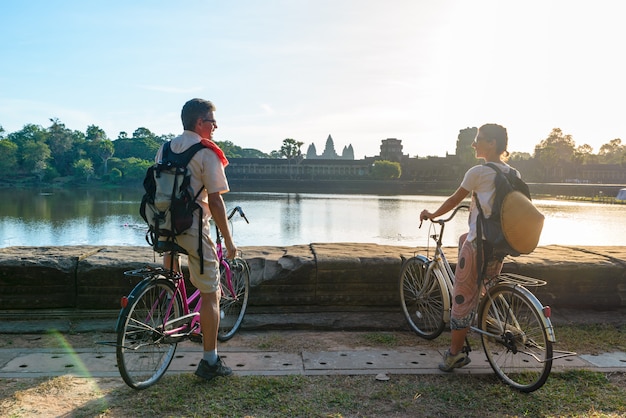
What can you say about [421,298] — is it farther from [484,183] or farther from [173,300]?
[173,300]

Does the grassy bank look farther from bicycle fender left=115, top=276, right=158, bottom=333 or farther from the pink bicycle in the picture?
bicycle fender left=115, top=276, right=158, bottom=333

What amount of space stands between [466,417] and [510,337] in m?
0.63

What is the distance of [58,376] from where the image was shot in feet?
8.62

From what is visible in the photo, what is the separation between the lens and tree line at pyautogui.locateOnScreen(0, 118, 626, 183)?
79625 mm

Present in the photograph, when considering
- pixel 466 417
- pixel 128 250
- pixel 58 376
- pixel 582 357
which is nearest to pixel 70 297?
pixel 128 250

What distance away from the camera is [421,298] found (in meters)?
3.57

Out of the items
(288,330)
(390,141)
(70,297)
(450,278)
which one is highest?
(390,141)

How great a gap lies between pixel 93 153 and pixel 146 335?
101782mm

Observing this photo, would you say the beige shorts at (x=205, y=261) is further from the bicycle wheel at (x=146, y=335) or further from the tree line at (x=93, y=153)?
the tree line at (x=93, y=153)

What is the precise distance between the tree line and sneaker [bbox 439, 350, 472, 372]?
7535cm

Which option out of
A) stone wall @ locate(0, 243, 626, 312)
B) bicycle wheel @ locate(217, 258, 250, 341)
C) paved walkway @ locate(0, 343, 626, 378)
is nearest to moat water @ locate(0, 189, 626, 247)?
stone wall @ locate(0, 243, 626, 312)

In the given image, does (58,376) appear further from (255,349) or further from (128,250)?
(128,250)

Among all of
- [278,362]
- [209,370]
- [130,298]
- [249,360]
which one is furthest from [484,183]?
[130,298]

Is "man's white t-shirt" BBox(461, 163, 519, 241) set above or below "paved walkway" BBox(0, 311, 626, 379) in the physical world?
above
